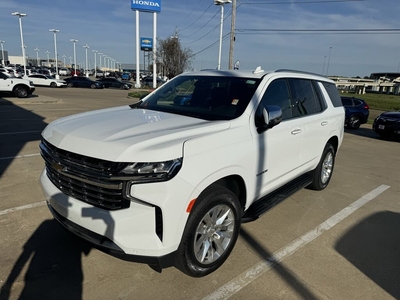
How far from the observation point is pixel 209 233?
280 cm

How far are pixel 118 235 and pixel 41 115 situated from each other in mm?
11976

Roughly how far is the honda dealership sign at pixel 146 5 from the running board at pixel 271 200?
43.1m

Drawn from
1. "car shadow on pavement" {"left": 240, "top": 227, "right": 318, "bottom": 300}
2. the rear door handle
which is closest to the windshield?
the rear door handle

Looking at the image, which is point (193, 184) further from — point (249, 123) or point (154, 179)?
point (249, 123)

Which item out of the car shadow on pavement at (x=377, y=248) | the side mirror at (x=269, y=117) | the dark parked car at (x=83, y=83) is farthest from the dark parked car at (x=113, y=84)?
the side mirror at (x=269, y=117)

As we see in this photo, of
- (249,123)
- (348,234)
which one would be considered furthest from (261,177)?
(348,234)

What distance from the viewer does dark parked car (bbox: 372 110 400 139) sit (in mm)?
11591

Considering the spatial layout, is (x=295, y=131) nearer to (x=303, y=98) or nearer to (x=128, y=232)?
(x=303, y=98)

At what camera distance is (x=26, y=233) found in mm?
3441

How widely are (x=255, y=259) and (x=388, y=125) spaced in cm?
1111

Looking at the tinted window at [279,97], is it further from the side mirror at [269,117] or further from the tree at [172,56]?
the tree at [172,56]

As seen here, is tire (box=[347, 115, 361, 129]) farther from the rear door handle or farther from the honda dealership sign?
the honda dealership sign

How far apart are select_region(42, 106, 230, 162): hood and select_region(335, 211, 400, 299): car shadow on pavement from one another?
2.07 m

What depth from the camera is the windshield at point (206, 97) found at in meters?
3.34
